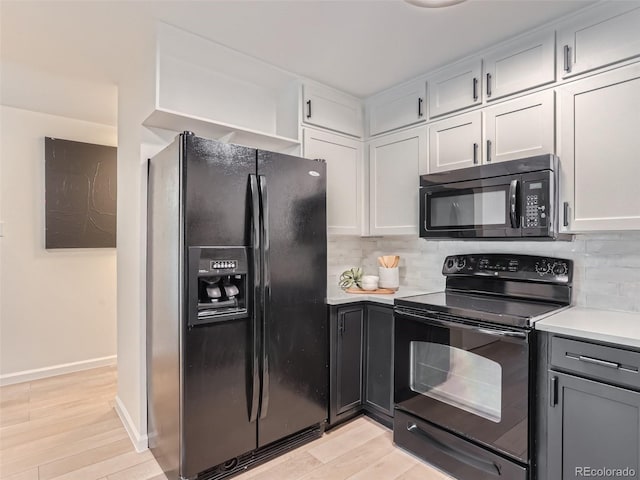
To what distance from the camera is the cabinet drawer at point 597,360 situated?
4.63ft

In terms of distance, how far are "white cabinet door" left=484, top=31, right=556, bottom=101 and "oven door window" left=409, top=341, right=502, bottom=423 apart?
1.51 metres

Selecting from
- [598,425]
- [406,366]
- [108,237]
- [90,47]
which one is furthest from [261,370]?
[108,237]

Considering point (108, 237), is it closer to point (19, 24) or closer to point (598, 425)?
point (19, 24)

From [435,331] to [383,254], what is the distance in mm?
1191

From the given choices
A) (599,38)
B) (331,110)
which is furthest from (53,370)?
(599,38)

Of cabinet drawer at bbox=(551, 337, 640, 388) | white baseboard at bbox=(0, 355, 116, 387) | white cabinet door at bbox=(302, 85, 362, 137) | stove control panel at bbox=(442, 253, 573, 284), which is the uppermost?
white cabinet door at bbox=(302, 85, 362, 137)

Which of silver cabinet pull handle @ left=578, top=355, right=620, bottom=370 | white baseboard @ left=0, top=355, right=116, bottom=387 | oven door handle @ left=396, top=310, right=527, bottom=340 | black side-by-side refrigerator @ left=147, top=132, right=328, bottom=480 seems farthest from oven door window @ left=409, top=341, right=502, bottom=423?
white baseboard @ left=0, top=355, right=116, bottom=387

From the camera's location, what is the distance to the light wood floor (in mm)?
1971

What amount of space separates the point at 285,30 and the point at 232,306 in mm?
1550

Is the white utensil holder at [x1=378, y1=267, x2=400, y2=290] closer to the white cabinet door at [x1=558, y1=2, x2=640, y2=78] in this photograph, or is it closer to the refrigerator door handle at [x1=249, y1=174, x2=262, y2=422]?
the refrigerator door handle at [x1=249, y1=174, x2=262, y2=422]

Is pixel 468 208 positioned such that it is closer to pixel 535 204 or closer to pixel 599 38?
pixel 535 204

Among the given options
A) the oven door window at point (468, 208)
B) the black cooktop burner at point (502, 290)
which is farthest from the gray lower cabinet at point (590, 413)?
the oven door window at point (468, 208)

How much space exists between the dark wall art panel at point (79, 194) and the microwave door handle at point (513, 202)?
3533 mm

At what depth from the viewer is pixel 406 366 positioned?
2191mm
